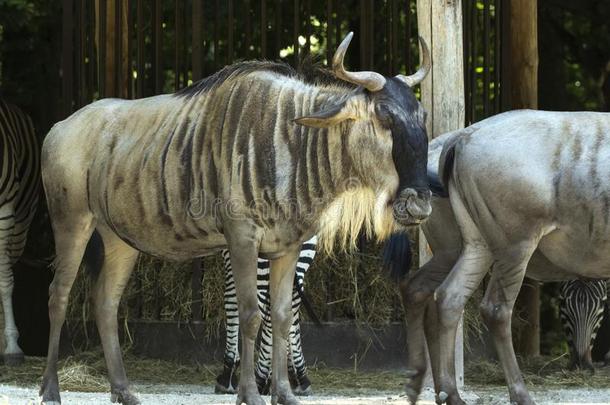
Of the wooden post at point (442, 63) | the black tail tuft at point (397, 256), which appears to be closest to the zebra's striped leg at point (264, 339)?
the black tail tuft at point (397, 256)

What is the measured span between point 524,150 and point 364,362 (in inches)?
114

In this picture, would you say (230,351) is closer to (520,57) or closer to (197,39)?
(197,39)

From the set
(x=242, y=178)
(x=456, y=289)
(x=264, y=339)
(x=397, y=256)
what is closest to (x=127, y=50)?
(x=264, y=339)

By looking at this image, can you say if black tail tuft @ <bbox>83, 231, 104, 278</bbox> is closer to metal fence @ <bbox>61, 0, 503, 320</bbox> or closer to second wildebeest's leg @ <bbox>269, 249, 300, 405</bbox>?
second wildebeest's leg @ <bbox>269, 249, 300, 405</bbox>

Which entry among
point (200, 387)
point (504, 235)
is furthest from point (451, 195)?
point (200, 387)

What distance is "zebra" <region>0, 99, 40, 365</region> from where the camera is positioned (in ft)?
33.1

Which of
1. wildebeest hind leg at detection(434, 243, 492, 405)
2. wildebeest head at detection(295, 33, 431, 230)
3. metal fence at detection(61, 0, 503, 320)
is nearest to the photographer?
wildebeest head at detection(295, 33, 431, 230)

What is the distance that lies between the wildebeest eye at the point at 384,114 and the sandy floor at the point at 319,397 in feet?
5.56

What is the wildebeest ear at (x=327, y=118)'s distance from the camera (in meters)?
A: 6.41

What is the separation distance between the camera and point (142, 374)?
9.05m

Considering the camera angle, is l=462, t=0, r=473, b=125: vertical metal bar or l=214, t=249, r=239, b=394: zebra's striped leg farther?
l=462, t=0, r=473, b=125: vertical metal bar

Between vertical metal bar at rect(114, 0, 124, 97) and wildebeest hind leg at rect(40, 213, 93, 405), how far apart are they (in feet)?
8.53

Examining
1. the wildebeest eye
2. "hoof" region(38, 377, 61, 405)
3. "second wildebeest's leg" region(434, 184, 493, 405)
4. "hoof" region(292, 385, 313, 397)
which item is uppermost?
the wildebeest eye

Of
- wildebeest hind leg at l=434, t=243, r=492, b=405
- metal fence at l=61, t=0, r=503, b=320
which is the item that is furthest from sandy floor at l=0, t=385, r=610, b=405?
metal fence at l=61, t=0, r=503, b=320
